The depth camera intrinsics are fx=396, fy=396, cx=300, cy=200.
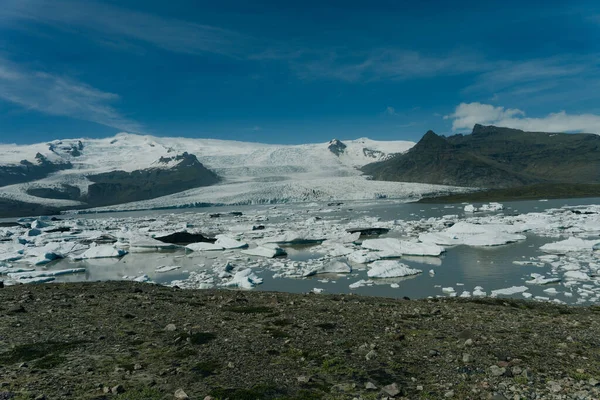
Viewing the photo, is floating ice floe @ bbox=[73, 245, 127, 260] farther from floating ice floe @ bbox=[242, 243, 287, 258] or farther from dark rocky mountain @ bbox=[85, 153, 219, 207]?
dark rocky mountain @ bbox=[85, 153, 219, 207]

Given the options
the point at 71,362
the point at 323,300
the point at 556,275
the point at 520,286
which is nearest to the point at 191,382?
the point at 71,362

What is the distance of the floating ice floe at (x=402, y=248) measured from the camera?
2796 centimetres

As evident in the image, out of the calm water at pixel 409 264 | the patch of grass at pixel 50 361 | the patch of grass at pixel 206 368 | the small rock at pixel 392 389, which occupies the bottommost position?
the calm water at pixel 409 264

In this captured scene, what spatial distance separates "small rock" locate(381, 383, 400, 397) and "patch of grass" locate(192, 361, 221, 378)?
2.64 meters

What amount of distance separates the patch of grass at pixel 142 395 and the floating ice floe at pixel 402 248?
23411 mm

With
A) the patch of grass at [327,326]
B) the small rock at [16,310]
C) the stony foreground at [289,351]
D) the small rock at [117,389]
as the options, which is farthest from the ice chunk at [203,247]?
the small rock at [117,389]

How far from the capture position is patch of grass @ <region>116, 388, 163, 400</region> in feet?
17.1

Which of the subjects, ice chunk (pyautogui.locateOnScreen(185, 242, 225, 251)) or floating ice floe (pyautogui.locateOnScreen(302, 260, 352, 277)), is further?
ice chunk (pyautogui.locateOnScreen(185, 242, 225, 251))

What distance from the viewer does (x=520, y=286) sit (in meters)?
18.5

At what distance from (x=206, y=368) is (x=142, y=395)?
1.23 m

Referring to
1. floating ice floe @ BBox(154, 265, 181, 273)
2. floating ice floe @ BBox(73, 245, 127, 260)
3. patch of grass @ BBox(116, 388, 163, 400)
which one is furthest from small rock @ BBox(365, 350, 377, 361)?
floating ice floe @ BBox(73, 245, 127, 260)

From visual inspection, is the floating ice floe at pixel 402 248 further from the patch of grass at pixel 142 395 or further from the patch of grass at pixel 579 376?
the patch of grass at pixel 142 395

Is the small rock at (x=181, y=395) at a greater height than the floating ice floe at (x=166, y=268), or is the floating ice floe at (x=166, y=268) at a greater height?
the small rock at (x=181, y=395)

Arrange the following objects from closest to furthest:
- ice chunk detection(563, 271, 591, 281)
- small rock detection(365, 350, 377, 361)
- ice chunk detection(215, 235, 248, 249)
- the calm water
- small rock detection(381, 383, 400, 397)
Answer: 1. small rock detection(381, 383, 400, 397)
2. small rock detection(365, 350, 377, 361)
3. the calm water
4. ice chunk detection(563, 271, 591, 281)
5. ice chunk detection(215, 235, 248, 249)
